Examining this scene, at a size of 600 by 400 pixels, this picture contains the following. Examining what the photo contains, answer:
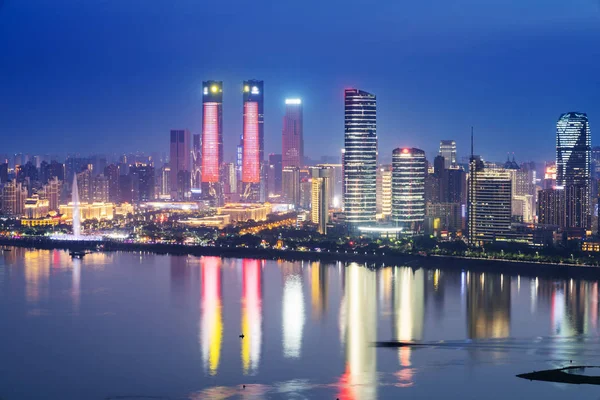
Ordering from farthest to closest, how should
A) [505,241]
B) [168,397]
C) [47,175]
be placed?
[47,175] < [505,241] < [168,397]

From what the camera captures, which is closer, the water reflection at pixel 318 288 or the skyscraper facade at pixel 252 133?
the water reflection at pixel 318 288

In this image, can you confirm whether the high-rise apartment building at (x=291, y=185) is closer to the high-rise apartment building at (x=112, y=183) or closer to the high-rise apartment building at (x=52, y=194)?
the high-rise apartment building at (x=112, y=183)

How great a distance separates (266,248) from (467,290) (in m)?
5.03

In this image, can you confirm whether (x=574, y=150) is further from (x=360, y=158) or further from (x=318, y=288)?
(x=318, y=288)

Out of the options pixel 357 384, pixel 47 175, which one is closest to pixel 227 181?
pixel 47 175

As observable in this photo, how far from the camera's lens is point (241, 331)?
833 centimetres

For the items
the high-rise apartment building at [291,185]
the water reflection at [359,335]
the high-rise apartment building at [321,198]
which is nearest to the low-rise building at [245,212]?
the high-rise apartment building at [291,185]

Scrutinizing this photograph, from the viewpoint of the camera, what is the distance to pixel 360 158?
17.8m

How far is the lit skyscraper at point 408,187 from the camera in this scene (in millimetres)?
17531

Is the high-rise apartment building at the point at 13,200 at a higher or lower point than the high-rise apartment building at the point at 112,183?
lower

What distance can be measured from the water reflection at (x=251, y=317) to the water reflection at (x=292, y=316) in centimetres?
22

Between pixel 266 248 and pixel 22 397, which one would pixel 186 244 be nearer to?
pixel 266 248

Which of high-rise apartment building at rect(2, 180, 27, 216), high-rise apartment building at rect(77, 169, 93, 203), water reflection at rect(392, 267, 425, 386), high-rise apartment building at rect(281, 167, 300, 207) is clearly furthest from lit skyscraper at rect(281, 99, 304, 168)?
water reflection at rect(392, 267, 425, 386)

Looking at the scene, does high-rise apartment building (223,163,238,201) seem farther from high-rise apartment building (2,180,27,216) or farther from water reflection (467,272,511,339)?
water reflection (467,272,511,339)
